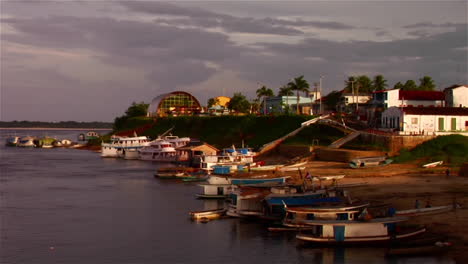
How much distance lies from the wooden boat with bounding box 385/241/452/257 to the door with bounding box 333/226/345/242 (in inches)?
103

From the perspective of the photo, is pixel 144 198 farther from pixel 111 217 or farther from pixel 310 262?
pixel 310 262

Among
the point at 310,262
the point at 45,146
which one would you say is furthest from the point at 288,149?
the point at 45,146

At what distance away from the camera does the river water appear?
110ft

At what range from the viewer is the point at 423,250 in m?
32.6

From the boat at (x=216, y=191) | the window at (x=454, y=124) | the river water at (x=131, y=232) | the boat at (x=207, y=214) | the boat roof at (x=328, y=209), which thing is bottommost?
the river water at (x=131, y=232)

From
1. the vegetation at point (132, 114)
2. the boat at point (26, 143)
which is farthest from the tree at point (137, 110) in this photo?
the boat at point (26, 143)

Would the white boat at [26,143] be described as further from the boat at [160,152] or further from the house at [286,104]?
the boat at [160,152]

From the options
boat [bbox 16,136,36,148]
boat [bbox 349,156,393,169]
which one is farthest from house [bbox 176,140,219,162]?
boat [bbox 16,136,36,148]

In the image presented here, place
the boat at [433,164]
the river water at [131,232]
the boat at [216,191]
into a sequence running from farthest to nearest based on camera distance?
the boat at [433,164]
the boat at [216,191]
the river water at [131,232]

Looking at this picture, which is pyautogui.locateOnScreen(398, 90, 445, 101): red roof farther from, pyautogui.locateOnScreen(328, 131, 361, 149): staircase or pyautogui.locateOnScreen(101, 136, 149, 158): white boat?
pyautogui.locateOnScreen(101, 136, 149, 158): white boat

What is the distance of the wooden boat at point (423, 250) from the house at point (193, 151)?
52.0 meters

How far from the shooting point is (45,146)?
151750 millimetres

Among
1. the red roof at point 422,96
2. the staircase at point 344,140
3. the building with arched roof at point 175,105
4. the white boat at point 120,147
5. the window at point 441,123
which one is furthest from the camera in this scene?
the building with arched roof at point 175,105

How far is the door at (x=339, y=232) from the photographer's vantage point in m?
34.2
